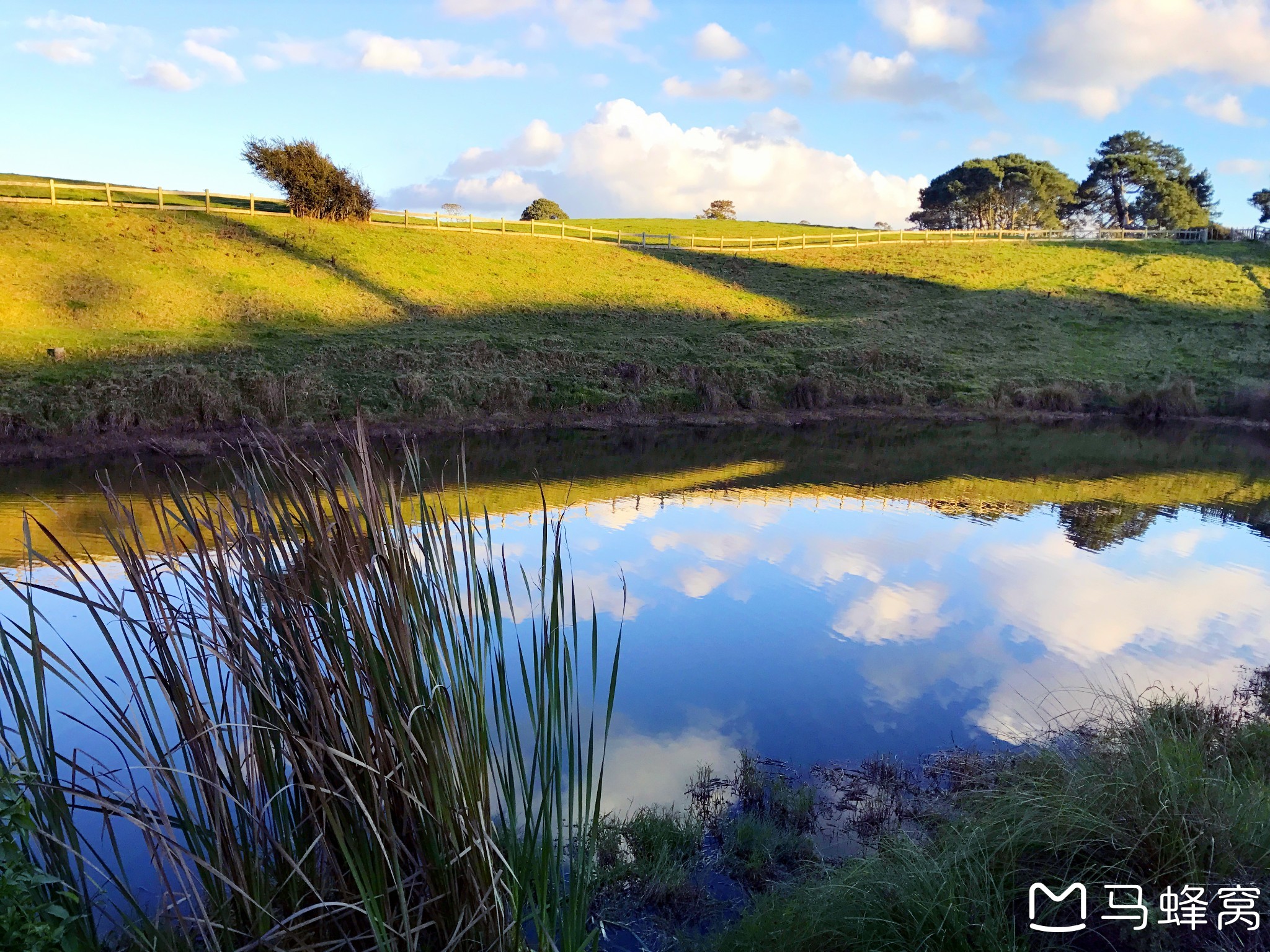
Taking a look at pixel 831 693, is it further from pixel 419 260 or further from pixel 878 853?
pixel 419 260

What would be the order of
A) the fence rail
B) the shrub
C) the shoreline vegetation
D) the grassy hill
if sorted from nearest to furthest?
the shrub, the shoreline vegetation, the grassy hill, the fence rail

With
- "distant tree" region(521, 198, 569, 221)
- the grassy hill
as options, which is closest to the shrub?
the grassy hill

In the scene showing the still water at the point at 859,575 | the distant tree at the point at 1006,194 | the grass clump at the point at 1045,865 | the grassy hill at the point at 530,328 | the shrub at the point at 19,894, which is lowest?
the still water at the point at 859,575

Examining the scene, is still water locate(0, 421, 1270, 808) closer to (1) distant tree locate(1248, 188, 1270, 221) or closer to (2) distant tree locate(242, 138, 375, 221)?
(2) distant tree locate(242, 138, 375, 221)

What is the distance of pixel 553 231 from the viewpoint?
48.1 metres

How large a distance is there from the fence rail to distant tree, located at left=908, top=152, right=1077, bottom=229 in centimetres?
1249

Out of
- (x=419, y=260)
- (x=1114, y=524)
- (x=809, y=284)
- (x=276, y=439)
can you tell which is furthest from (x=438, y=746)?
(x=809, y=284)

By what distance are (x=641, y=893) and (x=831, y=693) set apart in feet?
11.1

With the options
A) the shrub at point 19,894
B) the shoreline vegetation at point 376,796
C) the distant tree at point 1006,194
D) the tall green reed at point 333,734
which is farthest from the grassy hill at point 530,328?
the distant tree at point 1006,194

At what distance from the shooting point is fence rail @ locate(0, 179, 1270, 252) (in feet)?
113

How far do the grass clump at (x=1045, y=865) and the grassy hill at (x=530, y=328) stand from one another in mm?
15092

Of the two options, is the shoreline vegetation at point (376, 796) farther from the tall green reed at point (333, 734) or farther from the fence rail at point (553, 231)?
the fence rail at point (553, 231)

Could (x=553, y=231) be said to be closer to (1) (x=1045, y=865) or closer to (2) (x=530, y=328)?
(2) (x=530, y=328)

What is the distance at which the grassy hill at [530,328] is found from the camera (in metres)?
19.5
